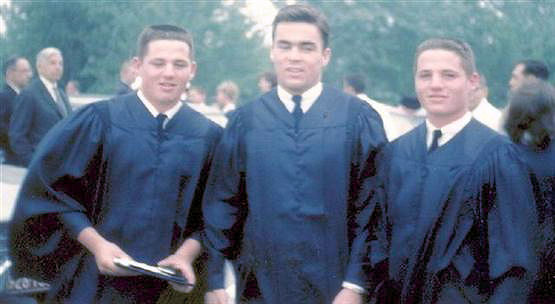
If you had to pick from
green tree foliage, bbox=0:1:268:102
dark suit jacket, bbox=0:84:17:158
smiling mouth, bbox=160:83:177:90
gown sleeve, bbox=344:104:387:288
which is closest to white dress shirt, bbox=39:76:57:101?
dark suit jacket, bbox=0:84:17:158

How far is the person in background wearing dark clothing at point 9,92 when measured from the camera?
26.9 feet

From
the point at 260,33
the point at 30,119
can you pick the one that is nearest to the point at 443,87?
the point at 30,119

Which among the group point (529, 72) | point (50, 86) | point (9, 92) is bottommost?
point (9, 92)

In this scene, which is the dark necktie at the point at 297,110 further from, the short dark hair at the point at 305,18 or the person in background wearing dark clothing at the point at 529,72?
the person in background wearing dark clothing at the point at 529,72

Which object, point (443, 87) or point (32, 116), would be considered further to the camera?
point (32, 116)

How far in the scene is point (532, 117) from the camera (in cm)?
A: 343

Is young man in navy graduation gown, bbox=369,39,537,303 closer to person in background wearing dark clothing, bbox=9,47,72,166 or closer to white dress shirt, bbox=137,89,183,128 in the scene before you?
white dress shirt, bbox=137,89,183,128

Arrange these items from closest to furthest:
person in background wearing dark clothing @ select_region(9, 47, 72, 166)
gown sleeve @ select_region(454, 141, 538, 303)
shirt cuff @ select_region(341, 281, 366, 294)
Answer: gown sleeve @ select_region(454, 141, 538, 303), shirt cuff @ select_region(341, 281, 366, 294), person in background wearing dark clothing @ select_region(9, 47, 72, 166)

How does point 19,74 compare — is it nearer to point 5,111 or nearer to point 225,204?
point 5,111

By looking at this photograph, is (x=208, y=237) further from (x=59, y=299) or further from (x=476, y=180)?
(x=476, y=180)

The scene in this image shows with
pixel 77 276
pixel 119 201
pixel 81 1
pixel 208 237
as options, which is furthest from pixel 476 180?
pixel 81 1

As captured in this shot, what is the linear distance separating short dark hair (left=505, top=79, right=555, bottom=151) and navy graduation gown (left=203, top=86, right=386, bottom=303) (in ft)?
1.83

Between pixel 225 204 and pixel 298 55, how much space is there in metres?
0.70

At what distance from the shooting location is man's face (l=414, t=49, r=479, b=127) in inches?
129
